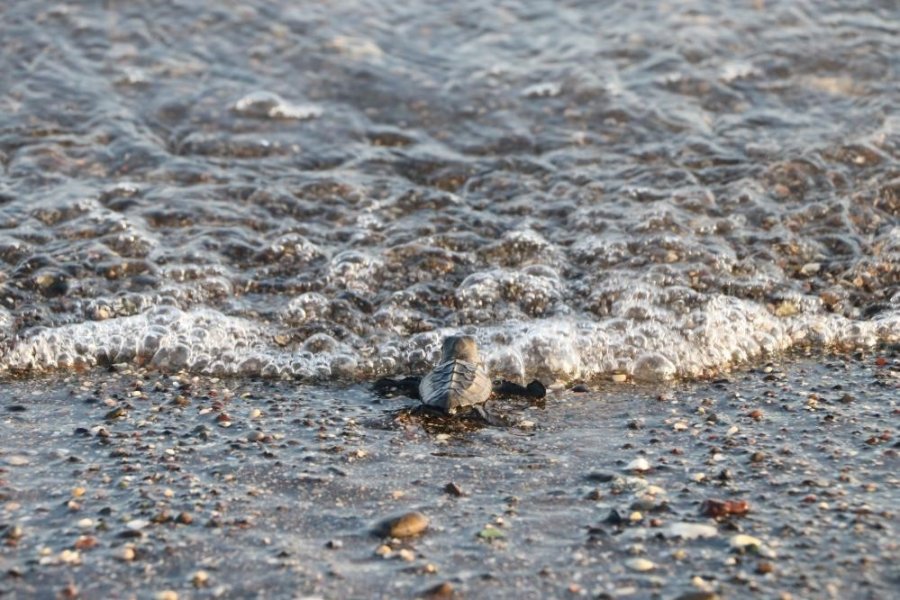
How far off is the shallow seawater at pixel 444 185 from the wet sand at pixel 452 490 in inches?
16.5

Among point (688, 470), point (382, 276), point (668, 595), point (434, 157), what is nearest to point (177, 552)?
point (668, 595)

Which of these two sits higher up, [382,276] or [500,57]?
[500,57]

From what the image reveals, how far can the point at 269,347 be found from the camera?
210 inches

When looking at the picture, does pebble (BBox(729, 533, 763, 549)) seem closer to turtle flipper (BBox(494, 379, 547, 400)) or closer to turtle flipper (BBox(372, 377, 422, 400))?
turtle flipper (BBox(494, 379, 547, 400))

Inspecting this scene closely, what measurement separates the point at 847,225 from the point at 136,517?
4662 mm

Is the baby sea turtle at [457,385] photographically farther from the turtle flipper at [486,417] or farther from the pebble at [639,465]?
the pebble at [639,465]

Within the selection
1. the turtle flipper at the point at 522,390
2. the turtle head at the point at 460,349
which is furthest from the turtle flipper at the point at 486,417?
the turtle head at the point at 460,349

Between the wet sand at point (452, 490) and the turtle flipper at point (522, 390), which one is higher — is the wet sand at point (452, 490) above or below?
below

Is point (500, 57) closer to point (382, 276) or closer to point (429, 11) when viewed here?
point (429, 11)

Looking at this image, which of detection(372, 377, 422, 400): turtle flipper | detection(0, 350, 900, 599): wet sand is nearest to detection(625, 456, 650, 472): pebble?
detection(0, 350, 900, 599): wet sand

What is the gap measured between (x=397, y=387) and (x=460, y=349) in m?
0.35

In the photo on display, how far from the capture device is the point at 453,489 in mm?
3971

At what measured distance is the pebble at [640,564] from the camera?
343 centimetres

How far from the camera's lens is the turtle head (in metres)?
4.92
